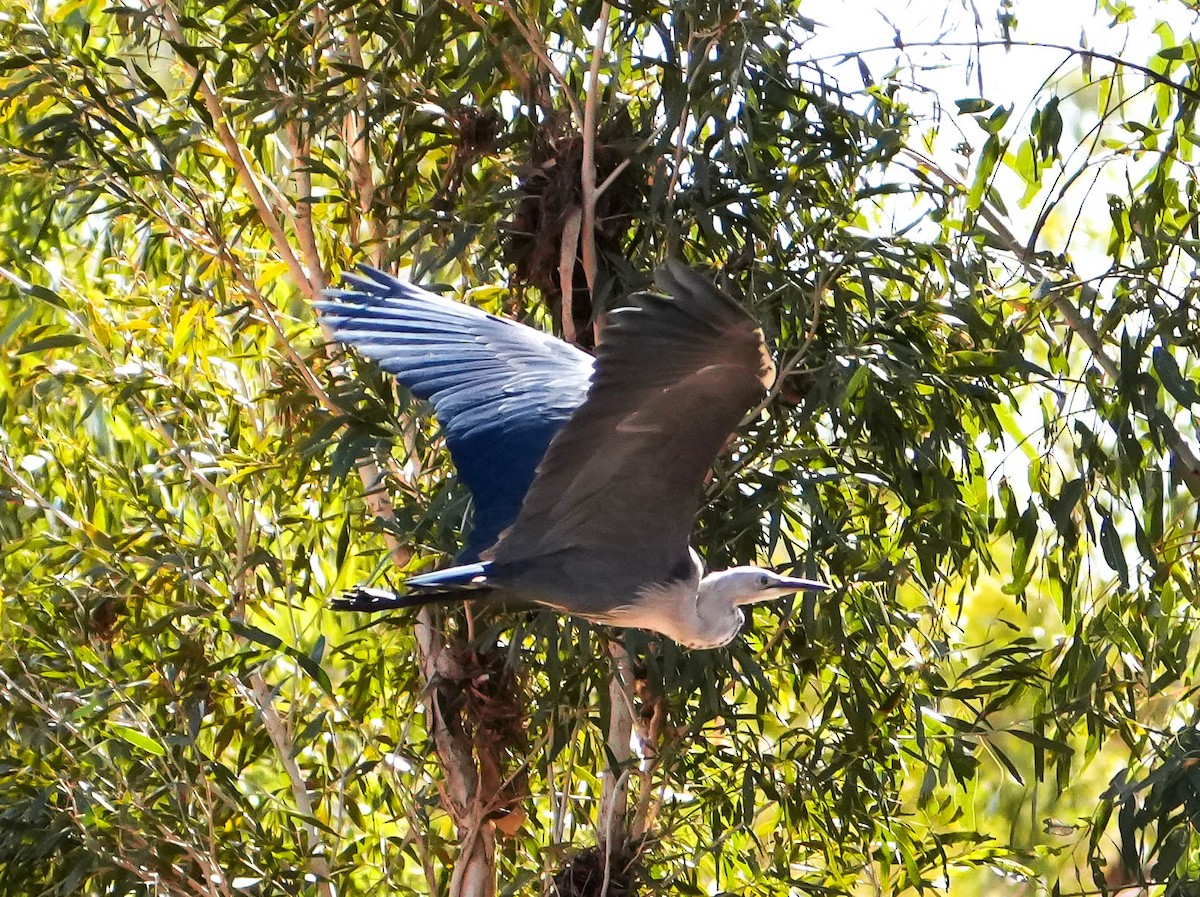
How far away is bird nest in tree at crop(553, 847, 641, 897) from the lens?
8.79 feet

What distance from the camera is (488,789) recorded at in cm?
287

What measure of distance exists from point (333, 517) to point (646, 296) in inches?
53.4

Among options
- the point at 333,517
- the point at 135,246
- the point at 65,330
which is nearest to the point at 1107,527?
the point at 333,517

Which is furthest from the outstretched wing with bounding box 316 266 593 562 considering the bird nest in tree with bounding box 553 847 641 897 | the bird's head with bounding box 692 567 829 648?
the bird nest in tree with bounding box 553 847 641 897

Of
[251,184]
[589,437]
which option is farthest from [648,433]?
[251,184]

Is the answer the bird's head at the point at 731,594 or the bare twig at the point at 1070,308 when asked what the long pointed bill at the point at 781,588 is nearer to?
the bird's head at the point at 731,594

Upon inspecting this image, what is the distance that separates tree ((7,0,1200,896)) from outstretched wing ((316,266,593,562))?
0.16 metres

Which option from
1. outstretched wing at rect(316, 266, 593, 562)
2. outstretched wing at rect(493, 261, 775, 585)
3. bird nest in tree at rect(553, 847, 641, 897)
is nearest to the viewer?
outstretched wing at rect(493, 261, 775, 585)

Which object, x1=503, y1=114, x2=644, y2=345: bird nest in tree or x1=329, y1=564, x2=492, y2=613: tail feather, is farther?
x1=503, y1=114, x2=644, y2=345: bird nest in tree

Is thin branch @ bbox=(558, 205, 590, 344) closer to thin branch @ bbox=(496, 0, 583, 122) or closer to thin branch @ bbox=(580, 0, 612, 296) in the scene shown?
thin branch @ bbox=(580, 0, 612, 296)

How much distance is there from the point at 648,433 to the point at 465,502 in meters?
0.76

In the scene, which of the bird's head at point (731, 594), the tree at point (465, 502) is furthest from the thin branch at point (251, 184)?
the bird's head at point (731, 594)

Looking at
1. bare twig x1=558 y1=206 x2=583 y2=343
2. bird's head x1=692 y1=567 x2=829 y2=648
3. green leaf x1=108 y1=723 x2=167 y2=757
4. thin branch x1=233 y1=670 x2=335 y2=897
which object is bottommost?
thin branch x1=233 y1=670 x2=335 y2=897

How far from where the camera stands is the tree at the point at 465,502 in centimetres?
249
